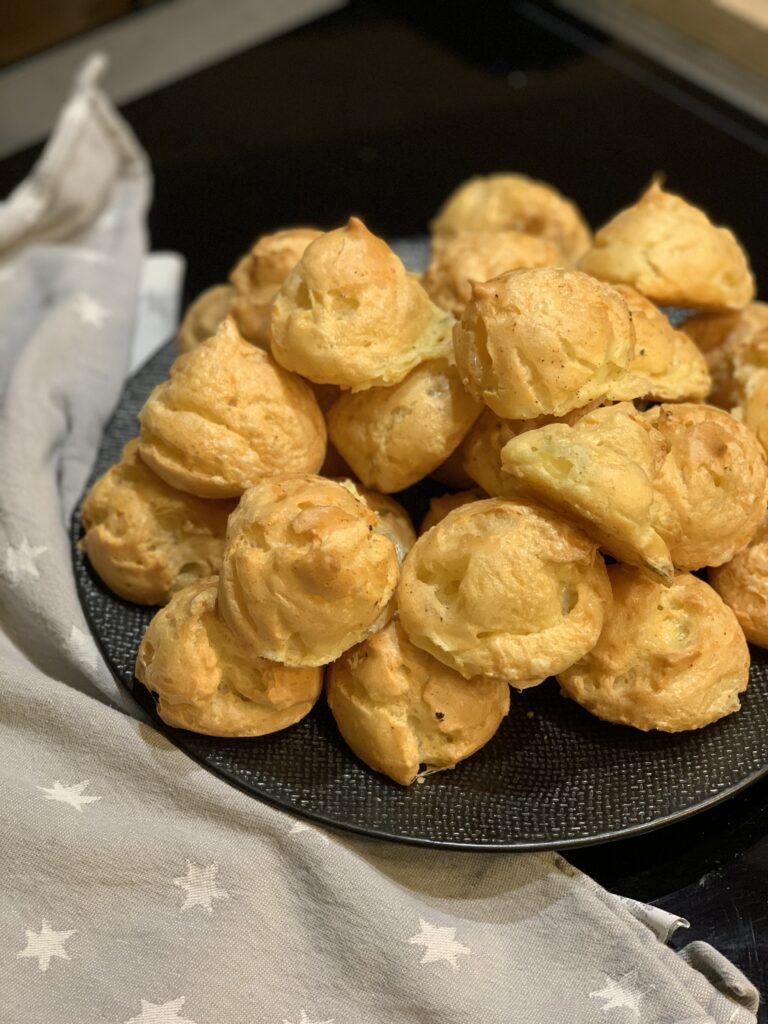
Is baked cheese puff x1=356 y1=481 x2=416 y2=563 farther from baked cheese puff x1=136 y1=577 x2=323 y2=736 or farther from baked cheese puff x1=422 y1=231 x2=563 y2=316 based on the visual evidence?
baked cheese puff x1=422 y1=231 x2=563 y2=316

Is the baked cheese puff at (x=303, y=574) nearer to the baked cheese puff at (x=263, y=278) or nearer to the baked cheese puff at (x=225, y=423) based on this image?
the baked cheese puff at (x=225, y=423)

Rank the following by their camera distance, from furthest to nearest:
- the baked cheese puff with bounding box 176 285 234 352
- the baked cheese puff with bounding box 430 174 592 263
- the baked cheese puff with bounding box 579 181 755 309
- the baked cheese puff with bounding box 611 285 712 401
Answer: the baked cheese puff with bounding box 430 174 592 263 < the baked cheese puff with bounding box 176 285 234 352 < the baked cheese puff with bounding box 579 181 755 309 < the baked cheese puff with bounding box 611 285 712 401

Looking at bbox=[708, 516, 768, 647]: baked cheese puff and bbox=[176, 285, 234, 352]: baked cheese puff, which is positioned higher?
bbox=[708, 516, 768, 647]: baked cheese puff

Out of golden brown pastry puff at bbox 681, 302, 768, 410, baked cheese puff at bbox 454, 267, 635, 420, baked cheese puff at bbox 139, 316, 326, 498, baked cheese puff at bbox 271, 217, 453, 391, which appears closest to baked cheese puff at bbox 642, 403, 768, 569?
baked cheese puff at bbox 454, 267, 635, 420

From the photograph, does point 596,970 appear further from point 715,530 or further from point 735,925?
point 715,530

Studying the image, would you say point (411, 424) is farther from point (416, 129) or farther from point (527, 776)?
point (416, 129)

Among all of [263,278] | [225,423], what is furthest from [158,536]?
[263,278]
